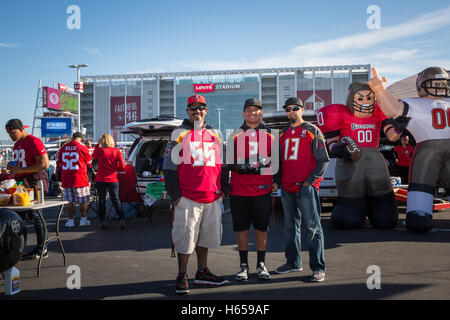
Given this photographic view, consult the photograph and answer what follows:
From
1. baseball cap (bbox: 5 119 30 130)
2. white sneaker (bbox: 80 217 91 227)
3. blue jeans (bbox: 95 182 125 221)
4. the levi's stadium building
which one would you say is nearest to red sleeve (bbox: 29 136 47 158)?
baseball cap (bbox: 5 119 30 130)

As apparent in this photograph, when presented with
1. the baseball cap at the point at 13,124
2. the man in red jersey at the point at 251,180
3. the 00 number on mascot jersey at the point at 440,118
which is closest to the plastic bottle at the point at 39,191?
the baseball cap at the point at 13,124

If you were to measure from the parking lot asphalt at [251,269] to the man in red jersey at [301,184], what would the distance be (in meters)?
0.20

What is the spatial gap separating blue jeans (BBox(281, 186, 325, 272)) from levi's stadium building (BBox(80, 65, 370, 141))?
71.7m

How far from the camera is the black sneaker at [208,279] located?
13.3 feet

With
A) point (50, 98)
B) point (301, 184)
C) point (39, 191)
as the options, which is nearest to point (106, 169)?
point (39, 191)

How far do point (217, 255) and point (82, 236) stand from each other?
2.91 meters

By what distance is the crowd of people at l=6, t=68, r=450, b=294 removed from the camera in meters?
3.94

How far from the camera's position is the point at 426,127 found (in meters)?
6.23

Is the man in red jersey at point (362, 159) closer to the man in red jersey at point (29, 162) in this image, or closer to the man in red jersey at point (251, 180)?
the man in red jersey at point (251, 180)

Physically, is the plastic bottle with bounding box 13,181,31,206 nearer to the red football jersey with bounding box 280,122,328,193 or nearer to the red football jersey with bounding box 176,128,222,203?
the red football jersey with bounding box 176,128,222,203

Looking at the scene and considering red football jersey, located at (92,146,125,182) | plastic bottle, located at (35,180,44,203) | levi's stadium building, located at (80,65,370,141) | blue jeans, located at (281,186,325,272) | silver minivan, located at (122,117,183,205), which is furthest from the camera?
levi's stadium building, located at (80,65,370,141)

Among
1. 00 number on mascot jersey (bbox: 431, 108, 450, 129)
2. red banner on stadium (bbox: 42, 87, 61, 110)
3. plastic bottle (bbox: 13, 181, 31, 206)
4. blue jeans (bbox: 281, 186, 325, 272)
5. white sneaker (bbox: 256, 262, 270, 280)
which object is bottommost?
white sneaker (bbox: 256, 262, 270, 280)

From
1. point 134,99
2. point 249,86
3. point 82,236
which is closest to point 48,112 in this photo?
point 134,99

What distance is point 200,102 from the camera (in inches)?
162
